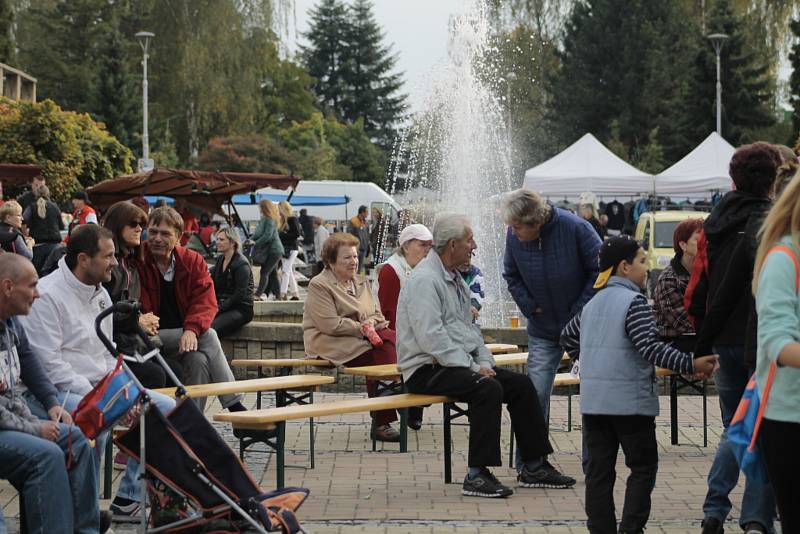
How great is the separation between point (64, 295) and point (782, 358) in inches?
158

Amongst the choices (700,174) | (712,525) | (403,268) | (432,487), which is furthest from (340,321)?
(700,174)

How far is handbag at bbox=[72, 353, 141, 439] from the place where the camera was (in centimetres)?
589

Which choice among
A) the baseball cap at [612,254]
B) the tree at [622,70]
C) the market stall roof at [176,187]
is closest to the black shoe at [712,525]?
the baseball cap at [612,254]

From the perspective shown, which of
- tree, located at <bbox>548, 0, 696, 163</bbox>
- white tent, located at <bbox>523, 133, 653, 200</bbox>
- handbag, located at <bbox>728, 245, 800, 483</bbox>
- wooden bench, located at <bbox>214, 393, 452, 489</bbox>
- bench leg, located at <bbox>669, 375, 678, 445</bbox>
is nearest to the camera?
handbag, located at <bbox>728, 245, 800, 483</bbox>

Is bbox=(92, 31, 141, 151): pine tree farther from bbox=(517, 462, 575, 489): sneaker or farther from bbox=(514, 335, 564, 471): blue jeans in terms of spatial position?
bbox=(517, 462, 575, 489): sneaker

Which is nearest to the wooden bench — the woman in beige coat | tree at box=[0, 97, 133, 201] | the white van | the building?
the woman in beige coat

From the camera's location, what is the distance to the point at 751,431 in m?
4.71

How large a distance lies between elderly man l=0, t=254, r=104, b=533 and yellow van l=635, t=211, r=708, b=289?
65.7 feet

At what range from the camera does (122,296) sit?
8.91 meters

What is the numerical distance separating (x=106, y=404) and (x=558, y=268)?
3.44 metres

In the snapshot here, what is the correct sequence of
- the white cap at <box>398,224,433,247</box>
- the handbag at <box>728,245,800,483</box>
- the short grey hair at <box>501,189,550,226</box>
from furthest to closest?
the white cap at <box>398,224,433,247</box> < the short grey hair at <box>501,189,550,226</box> < the handbag at <box>728,245,800,483</box>

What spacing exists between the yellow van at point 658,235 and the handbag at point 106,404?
794 inches

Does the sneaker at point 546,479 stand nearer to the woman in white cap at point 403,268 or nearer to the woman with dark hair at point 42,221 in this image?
the woman in white cap at point 403,268

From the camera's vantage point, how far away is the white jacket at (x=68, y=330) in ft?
22.8
